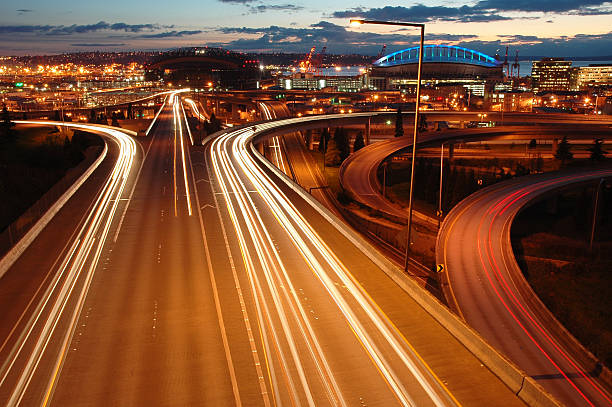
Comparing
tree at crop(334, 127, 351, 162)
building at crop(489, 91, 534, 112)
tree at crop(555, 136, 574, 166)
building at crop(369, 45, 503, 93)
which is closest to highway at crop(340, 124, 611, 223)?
tree at crop(555, 136, 574, 166)

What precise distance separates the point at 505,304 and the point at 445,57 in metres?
171

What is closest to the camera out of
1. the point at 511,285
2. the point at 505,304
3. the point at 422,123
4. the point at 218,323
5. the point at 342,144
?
the point at 218,323

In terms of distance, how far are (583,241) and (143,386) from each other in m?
36.1

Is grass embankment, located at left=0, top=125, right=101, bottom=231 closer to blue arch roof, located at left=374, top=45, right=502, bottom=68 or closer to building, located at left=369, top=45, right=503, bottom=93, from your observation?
building, located at left=369, top=45, right=503, bottom=93

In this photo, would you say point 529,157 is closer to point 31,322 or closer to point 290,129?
point 290,129

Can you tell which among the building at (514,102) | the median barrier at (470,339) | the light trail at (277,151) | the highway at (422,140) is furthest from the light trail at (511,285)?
the building at (514,102)

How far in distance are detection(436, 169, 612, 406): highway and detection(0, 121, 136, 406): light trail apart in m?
14.7

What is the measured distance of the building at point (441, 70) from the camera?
166250 mm

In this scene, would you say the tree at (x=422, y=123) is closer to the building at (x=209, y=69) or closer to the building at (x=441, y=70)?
the building at (x=441, y=70)

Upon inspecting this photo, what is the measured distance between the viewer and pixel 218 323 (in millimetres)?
12547

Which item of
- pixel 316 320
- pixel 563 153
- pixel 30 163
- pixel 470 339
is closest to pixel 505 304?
pixel 470 339

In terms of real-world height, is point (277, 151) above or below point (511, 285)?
above

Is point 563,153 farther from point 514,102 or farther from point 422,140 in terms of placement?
point 514,102

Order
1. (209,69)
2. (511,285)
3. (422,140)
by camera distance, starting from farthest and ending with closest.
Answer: (209,69) → (422,140) → (511,285)
